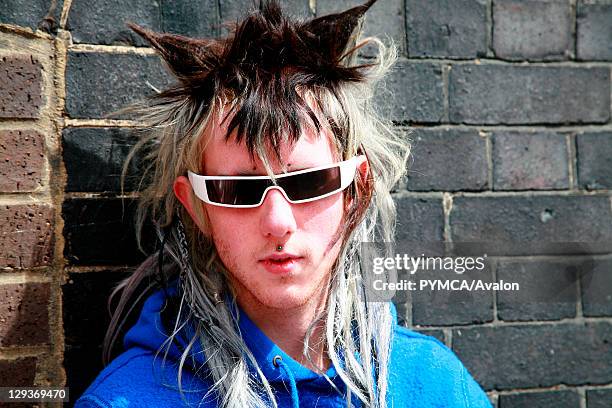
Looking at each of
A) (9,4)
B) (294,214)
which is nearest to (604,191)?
(294,214)

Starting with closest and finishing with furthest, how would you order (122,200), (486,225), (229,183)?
(229,183) → (122,200) → (486,225)

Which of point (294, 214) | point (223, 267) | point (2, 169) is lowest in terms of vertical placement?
point (223, 267)

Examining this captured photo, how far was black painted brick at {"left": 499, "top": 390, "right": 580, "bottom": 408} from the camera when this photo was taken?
188 centimetres

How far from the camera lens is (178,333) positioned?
139 cm

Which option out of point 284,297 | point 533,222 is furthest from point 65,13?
point 533,222

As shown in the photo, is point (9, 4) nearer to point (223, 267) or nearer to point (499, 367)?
point (223, 267)

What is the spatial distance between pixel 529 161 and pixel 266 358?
999 millimetres

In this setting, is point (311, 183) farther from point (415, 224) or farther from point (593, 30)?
point (593, 30)

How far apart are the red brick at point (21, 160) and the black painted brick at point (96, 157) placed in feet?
0.21

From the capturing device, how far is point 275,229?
49.6 inches

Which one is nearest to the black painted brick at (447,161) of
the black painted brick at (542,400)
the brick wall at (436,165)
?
the brick wall at (436,165)

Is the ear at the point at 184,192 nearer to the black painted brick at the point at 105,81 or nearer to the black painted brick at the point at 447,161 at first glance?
the black painted brick at the point at 105,81

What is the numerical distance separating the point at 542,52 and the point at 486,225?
0.53 metres

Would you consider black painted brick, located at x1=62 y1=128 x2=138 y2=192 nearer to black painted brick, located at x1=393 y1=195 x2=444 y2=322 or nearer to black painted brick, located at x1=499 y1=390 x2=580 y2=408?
black painted brick, located at x1=393 y1=195 x2=444 y2=322
